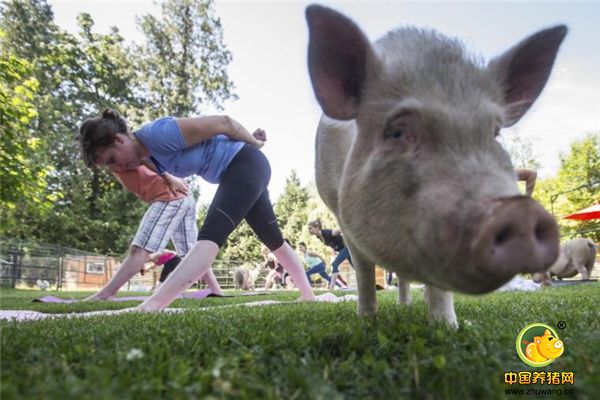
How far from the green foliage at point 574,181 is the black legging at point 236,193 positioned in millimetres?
34035

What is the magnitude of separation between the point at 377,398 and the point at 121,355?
108 cm

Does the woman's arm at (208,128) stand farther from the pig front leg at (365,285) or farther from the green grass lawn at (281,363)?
the green grass lawn at (281,363)

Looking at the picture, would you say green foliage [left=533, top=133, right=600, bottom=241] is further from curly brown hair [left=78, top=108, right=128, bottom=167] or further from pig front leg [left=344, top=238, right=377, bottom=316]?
curly brown hair [left=78, top=108, right=128, bottom=167]

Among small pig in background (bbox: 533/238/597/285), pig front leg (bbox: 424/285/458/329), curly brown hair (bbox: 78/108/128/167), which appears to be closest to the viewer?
pig front leg (bbox: 424/285/458/329)

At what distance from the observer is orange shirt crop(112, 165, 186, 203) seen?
→ 7.33 m

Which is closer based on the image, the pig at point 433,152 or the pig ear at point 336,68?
the pig at point 433,152

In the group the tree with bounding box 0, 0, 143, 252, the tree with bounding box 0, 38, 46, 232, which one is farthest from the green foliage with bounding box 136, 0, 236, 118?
the tree with bounding box 0, 38, 46, 232

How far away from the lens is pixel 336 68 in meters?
2.73

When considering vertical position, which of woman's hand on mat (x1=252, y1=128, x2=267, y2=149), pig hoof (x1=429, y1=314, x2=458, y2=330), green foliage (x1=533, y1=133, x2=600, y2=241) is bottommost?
pig hoof (x1=429, y1=314, x2=458, y2=330)

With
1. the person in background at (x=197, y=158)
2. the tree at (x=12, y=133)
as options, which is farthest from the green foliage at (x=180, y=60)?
the person in background at (x=197, y=158)

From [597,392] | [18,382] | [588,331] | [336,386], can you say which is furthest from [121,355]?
[588,331]

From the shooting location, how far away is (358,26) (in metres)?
2.61

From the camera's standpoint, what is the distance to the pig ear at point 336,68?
2668 millimetres

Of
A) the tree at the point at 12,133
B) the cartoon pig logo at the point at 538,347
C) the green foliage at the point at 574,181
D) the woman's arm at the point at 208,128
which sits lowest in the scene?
the cartoon pig logo at the point at 538,347
